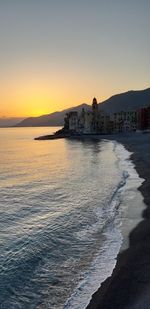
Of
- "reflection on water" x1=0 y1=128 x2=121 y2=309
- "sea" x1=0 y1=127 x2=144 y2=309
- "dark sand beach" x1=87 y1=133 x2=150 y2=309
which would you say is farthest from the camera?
"reflection on water" x1=0 y1=128 x2=121 y2=309

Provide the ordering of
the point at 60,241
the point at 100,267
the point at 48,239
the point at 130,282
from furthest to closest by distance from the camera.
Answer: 1. the point at 48,239
2. the point at 60,241
3. the point at 100,267
4. the point at 130,282

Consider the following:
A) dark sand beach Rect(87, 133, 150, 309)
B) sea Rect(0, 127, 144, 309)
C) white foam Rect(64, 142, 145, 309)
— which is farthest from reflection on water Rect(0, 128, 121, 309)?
dark sand beach Rect(87, 133, 150, 309)

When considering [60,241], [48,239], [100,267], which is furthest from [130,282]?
[48,239]

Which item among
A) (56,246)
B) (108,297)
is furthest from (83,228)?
(108,297)

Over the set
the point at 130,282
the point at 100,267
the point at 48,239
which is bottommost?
the point at 48,239

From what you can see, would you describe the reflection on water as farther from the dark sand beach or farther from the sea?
the dark sand beach

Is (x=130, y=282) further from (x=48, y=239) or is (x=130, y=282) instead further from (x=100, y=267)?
(x=48, y=239)

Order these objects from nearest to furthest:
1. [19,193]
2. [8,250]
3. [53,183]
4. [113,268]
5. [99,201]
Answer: [113,268] → [8,250] → [99,201] → [19,193] → [53,183]

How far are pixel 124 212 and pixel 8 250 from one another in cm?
914

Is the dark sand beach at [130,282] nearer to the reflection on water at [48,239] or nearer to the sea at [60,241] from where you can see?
the sea at [60,241]

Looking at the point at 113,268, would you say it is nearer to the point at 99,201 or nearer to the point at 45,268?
the point at 45,268

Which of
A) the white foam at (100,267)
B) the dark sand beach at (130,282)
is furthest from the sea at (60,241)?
the dark sand beach at (130,282)

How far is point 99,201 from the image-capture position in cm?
2948

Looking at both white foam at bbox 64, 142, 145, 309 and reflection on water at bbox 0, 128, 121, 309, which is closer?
white foam at bbox 64, 142, 145, 309
